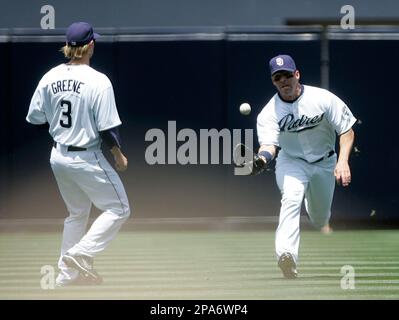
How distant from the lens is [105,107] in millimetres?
9172

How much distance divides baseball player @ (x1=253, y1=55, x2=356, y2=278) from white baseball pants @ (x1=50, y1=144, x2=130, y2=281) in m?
1.32

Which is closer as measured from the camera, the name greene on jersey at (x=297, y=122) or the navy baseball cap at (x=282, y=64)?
the navy baseball cap at (x=282, y=64)

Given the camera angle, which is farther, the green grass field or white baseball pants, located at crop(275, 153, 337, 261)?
white baseball pants, located at crop(275, 153, 337, 261)

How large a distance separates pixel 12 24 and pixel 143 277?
8164mm

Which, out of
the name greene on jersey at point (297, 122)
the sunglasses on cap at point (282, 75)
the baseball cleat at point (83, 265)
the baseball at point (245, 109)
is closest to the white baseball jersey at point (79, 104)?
the baseball cleat at point (83, 265)

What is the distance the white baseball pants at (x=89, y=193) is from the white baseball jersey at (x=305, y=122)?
1.46 meters

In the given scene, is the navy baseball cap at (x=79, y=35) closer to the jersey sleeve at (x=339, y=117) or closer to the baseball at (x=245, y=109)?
the jersey sleeve at (x=339, y=117)

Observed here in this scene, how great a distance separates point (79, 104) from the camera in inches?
362

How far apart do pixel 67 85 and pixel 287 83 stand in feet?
6.64

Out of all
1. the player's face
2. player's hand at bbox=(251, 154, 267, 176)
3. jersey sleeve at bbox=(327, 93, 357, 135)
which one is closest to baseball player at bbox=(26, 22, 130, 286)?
player's hand at bbox=(251, 154, 267, 176)

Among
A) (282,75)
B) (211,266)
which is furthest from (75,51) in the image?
(211,266)

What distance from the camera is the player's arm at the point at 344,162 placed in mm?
9406

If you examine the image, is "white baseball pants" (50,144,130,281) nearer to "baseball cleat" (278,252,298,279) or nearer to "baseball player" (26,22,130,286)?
"baseball player" (26,22,130,286)

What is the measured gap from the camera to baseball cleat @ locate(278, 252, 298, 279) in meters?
9.70
